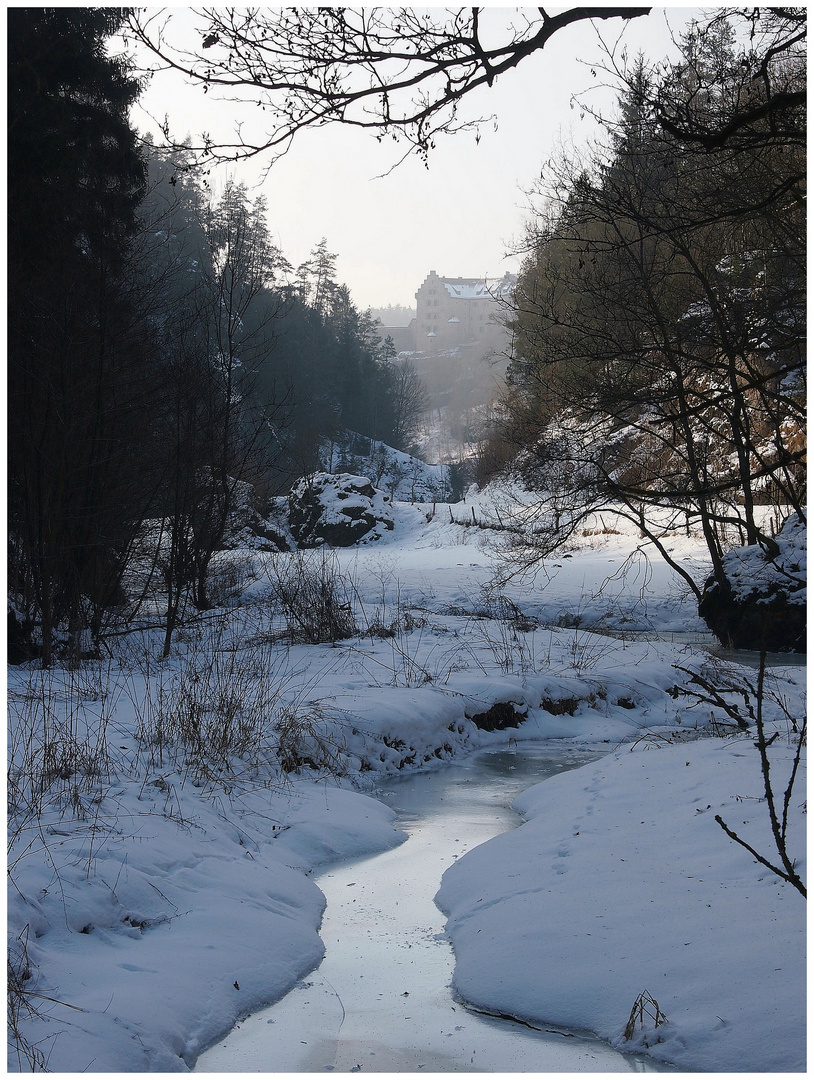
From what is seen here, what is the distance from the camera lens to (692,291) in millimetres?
10352

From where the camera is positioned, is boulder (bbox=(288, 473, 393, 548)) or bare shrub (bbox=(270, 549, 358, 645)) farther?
boulder (bbox=(288, 473, 393, 548))

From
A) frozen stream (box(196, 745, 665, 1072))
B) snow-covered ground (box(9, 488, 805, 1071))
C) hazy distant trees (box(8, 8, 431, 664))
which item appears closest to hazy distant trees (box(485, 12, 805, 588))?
snow-covered ground (box(9, 488, 805, 1071))

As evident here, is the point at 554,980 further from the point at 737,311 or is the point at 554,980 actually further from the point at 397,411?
the point at 397,411

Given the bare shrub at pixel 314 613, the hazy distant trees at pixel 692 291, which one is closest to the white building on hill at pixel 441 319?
the hazy distant trees at pixel 692 291

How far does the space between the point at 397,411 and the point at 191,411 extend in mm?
55579

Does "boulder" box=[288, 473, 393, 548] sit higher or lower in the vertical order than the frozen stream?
higher

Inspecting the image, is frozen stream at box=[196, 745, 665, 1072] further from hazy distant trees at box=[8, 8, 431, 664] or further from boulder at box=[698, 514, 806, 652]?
boulder at box=[698, 514, 806, 652]

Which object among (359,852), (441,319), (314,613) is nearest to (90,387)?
(314,613)

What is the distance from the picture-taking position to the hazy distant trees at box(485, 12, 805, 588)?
4.09 m

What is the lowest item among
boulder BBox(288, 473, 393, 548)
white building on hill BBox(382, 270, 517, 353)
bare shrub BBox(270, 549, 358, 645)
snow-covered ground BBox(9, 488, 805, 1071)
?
snow-covered ground BBox(9, 488, 805, 1071)

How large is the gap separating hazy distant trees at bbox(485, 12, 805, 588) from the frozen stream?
2399 millimetres

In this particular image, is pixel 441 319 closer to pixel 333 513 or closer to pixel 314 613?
pixel 333 513

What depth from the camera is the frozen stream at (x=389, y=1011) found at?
10.9 feet

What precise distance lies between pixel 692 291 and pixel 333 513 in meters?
20.7
